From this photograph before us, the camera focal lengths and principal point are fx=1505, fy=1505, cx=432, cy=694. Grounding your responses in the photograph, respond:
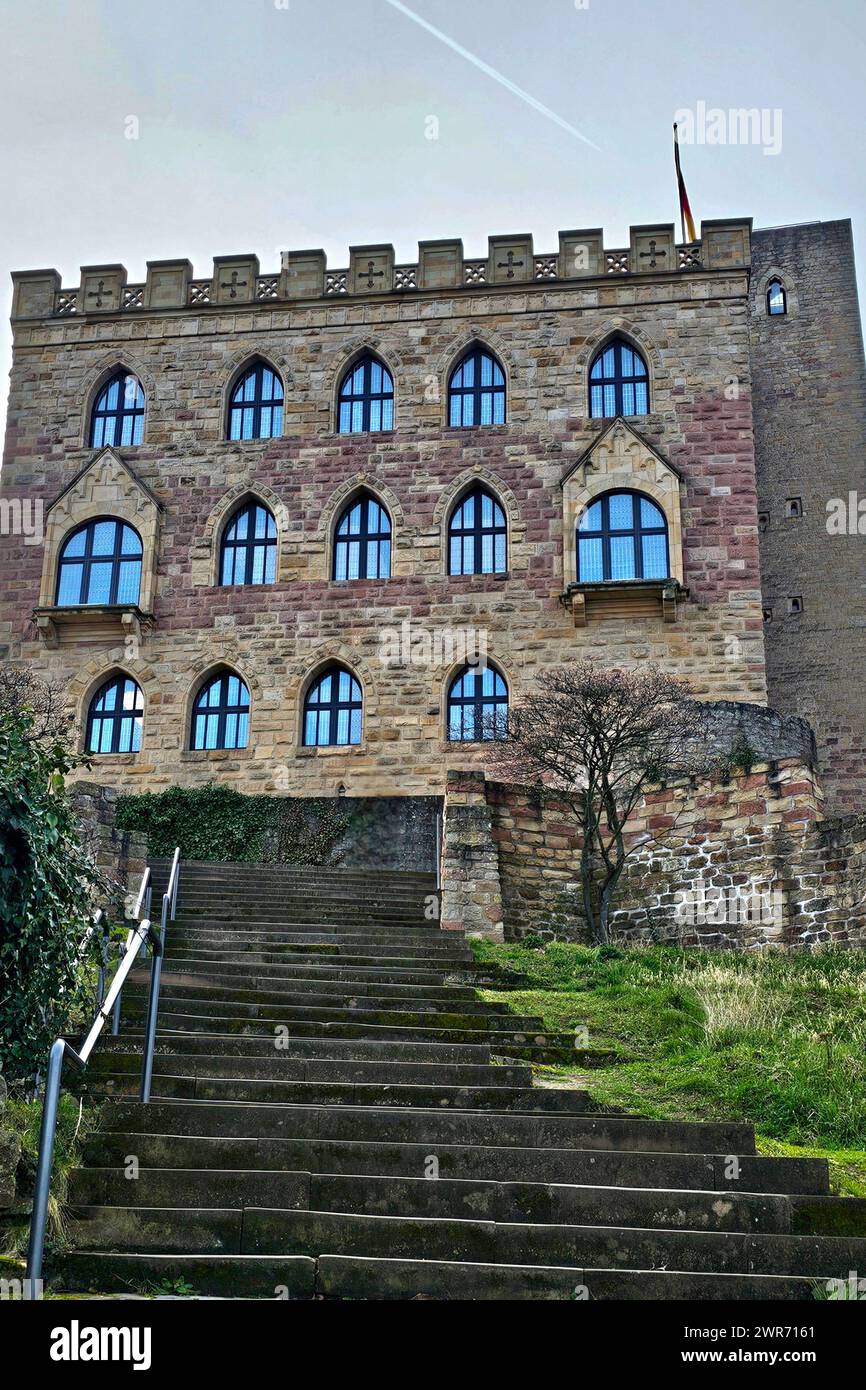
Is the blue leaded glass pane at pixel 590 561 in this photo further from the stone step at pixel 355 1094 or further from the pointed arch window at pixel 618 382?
the stone step at pixel 355 1094

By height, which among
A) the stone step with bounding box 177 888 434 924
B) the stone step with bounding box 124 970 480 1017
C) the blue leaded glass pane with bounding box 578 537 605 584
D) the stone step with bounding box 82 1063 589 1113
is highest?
the blue leaded glass pane with bounding box 578 537 605 584

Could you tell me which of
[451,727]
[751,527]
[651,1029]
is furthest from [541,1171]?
[751,527]

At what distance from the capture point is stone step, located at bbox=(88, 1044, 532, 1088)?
9906 millimetres

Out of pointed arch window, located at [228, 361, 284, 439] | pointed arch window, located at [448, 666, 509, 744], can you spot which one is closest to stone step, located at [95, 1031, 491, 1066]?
pointed arch window, located at [448, 666, 509, 744]

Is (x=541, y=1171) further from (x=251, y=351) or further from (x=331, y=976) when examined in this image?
(x=251, y=351)

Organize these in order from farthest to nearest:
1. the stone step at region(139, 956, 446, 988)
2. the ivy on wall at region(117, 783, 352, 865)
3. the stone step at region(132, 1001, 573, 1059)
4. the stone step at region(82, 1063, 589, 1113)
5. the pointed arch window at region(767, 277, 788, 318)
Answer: the pointed arch window at region(767, 277, 788, 318), the ivy on wall at region(117, 783, 352, 865), the stone step at region(139, 956, 446, 988), the stone step at region(132, 1001, 573, 1059), the stone step at region(82, 1063, 589, 1113)

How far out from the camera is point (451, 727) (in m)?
25.2

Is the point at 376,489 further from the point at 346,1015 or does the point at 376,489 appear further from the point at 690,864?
the point at 346,1015

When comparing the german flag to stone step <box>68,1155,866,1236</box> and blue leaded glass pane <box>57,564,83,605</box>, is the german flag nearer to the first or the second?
blue leaded glass pane <box>57,564,83,605</box>

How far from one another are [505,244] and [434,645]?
796 centimetres

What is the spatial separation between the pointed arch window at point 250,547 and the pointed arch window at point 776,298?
43.0ft

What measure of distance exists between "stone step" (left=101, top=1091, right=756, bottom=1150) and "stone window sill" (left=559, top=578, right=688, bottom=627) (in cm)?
1672

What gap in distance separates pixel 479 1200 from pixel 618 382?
2116 centimetres

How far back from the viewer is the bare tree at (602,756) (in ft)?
62.1
